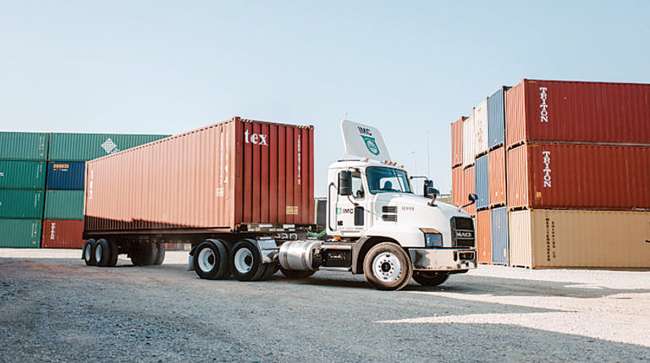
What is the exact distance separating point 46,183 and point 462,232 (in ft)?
118

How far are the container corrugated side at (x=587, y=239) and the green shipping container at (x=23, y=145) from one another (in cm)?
3406

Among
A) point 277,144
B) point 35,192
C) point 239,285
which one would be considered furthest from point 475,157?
point 35,192

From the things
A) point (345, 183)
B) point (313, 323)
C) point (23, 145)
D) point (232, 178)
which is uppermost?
point (23, 145)

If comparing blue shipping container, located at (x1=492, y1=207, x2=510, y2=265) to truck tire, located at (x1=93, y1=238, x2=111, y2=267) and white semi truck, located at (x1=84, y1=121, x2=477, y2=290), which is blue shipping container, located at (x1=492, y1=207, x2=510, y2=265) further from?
truck tire, located at (x1=93, y1=238, x2=111, y2=267)

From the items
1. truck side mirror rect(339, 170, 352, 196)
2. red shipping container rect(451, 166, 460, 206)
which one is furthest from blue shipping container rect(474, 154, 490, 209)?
truck side mirror rect(339, 170, 352, 196)

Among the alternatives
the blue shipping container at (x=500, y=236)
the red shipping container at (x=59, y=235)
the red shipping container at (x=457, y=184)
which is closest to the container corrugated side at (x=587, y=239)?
the blue shipping container at (x=500, y=236)

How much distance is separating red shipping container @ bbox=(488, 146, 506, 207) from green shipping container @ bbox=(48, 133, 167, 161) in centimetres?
2567

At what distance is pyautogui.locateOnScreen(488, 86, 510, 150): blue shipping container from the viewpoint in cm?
2180

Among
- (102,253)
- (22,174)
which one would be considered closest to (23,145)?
(22,174)

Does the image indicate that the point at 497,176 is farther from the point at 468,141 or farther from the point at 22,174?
the point at 22,174

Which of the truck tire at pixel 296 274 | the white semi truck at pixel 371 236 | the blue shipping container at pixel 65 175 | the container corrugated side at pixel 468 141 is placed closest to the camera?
the white semi truck at pixel 371 236

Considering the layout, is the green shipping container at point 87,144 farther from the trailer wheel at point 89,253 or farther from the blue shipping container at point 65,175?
the trailer wheel at point 89,253

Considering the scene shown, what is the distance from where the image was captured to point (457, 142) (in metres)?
26.7

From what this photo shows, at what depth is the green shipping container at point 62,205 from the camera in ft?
130
